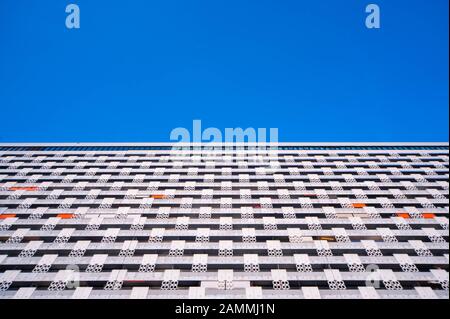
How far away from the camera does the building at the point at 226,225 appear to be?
21.2m

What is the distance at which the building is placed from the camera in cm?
2120

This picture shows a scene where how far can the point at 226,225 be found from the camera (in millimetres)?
26219

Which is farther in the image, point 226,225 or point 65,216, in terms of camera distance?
point 65,216

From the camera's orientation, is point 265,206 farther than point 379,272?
Yes

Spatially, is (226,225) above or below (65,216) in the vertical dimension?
below

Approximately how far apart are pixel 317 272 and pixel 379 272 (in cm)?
492

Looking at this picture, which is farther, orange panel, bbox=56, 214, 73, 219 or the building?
orange panel, bbox=56, 214, 73, 219

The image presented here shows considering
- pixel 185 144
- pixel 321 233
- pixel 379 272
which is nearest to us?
pixel 379 272

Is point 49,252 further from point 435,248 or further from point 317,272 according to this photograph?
point 435,248

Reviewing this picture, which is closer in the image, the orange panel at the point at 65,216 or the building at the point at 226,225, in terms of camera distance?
the building at the point at 226,225
